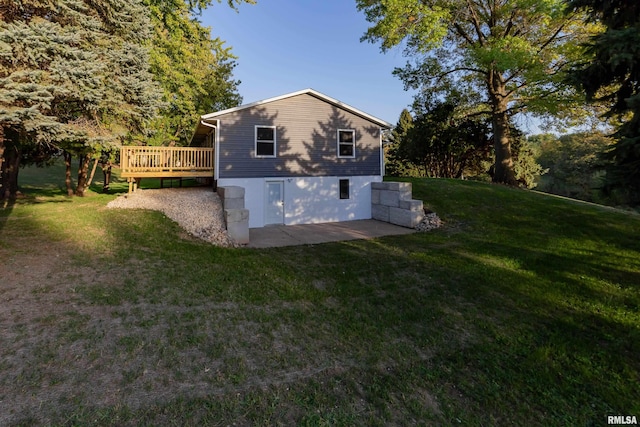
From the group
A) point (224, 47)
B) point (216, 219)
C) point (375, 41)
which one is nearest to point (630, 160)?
point (216, 219)

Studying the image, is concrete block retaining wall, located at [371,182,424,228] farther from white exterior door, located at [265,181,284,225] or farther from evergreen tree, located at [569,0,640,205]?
evergreen tree, located at [569,0,640,205]

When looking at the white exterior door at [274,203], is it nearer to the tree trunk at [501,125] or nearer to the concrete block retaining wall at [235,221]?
the concrete block retaining wall at [235,221]

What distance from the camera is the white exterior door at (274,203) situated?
13.1 m

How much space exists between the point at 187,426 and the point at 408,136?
2691cm

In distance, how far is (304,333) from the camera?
446 cm

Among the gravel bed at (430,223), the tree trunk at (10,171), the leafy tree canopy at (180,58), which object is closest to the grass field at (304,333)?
the gravel bed at (430,223)

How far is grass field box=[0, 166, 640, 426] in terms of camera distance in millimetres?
3113

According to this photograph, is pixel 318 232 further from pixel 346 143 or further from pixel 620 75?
pixel 620 75

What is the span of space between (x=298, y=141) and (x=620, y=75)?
10.0 metres

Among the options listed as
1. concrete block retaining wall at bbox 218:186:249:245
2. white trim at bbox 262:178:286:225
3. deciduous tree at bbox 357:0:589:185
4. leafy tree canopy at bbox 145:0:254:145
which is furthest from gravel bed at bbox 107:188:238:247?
deciduous tree at bbox 357:0:589:185

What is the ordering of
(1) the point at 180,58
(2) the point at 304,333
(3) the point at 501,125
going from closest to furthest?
(2) the point at 304,333
(1) the point at 180,58
(3) the point at 501,125

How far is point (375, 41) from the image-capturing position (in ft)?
63.7

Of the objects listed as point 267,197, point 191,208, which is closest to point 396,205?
point 267,197

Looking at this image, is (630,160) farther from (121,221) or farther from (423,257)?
(121,221)
